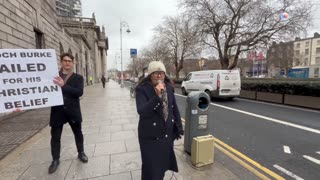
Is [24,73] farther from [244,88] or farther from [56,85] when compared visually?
[244,88]

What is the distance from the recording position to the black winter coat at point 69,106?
349 cm

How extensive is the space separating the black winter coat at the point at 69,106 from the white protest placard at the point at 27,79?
4.4 inches

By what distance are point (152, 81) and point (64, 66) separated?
1861mm

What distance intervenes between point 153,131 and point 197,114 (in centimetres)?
172

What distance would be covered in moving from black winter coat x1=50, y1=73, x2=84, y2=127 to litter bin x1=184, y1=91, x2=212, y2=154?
203 cm

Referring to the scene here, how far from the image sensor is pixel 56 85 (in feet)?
11.5

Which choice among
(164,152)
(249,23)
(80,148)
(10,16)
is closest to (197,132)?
(164,152)

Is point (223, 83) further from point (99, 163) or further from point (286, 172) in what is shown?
point (99, 163)

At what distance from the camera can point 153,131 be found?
246 centimetres

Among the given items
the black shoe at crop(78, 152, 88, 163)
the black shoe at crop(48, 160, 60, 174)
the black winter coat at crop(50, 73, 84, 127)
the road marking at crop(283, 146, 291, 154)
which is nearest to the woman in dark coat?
the black winter coat at crop(50, 73, 84, 127)

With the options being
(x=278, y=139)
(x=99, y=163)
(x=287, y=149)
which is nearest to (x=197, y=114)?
(x=99, y=163)

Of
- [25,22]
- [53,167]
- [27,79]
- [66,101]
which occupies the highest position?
[25,22]

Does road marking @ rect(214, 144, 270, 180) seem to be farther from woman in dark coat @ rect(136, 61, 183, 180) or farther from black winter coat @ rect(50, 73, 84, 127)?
black winter coat @ rect(50, 73, 84, 127)

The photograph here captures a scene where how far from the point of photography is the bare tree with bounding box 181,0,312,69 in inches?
683
